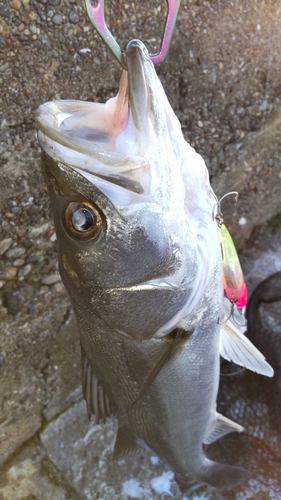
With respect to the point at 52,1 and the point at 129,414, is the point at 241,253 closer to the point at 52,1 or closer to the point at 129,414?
the point at 129,414

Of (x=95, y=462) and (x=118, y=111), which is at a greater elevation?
(x=118, y=111)

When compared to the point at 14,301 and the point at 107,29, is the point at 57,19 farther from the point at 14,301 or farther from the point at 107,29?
the point at 14,301

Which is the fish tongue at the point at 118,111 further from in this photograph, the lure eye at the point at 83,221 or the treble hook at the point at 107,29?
the lure eye at the point at 83,221

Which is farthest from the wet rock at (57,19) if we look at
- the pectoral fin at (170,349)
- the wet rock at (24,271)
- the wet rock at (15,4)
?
the pectoral fin at (170,349)

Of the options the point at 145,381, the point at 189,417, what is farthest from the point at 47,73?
the point at 189,417

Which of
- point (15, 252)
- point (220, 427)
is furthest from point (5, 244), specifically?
point (220, 427)

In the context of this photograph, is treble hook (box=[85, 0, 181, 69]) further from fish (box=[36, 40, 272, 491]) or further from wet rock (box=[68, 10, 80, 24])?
wet rock (box=[68, 10, 80, 24])
